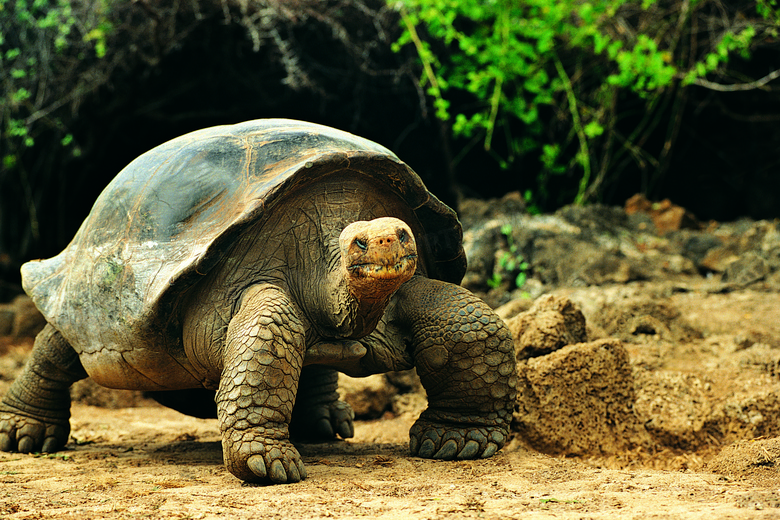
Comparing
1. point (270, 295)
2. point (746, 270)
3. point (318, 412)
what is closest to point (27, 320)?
point (318, 412)

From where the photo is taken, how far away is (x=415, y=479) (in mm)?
2455

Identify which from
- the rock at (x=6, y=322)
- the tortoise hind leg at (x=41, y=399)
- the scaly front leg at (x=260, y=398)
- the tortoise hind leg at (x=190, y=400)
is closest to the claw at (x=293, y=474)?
the scaly front leg at (x=260, y=398)

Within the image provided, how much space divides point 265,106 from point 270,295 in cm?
478

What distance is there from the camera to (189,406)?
3.53m

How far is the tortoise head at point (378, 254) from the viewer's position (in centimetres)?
228

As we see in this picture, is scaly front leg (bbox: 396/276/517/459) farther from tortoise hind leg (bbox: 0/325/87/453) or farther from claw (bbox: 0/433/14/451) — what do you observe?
claw (bbox: 0/433/14/451)

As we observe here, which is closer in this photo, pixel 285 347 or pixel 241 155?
pixel 285 347

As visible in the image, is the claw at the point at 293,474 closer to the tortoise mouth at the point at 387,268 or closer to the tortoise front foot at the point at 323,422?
the tortoise mouth at the point at 387,268

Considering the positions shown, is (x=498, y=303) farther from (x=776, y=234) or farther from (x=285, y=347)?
(x=285, y=347)

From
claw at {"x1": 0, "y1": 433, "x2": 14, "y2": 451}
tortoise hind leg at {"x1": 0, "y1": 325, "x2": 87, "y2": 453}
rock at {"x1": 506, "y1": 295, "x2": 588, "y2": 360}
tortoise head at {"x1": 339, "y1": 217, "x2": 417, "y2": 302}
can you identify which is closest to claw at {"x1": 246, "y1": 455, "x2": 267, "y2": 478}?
tortoise head at {"x1": 339, "y1": 217, "x2": 417, "y2": 302}

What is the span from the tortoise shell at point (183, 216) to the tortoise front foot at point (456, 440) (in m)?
0.77

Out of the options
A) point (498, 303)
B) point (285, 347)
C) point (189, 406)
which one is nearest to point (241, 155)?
point (285, 347)

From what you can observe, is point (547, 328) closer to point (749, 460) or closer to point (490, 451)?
point (490, 451)

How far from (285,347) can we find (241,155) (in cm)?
88
